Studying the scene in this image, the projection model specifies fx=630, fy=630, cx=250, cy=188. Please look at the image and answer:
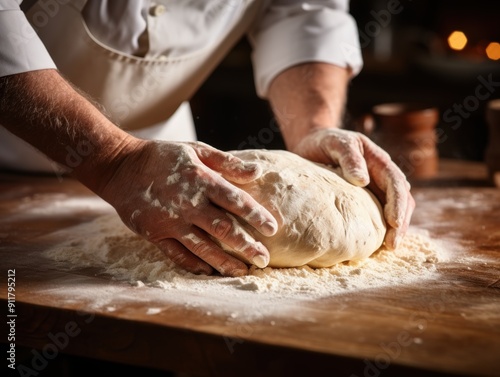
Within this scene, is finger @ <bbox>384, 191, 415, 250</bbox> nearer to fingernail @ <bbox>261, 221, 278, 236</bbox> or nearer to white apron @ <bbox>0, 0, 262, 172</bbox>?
fingernail @ <bbox>261, 221, 278, 236</bbox>

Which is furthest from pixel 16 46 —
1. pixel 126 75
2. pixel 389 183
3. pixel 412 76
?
pixel 412 76

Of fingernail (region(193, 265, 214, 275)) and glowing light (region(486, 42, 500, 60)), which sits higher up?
fingernail (region(193, 265, 214, 275))

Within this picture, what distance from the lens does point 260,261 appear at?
4.32 feet

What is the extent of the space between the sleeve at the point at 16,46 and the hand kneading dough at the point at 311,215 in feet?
1.76

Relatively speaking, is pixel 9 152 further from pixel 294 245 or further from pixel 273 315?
pixel 273 315

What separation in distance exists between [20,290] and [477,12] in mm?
3410

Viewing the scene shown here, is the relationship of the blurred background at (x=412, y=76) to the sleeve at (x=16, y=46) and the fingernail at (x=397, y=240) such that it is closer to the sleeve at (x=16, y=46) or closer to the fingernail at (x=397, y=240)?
the fingernail at (x=397, y=240)

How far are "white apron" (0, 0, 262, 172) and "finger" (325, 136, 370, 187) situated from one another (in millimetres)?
652

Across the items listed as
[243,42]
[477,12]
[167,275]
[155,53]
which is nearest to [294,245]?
[167,275]

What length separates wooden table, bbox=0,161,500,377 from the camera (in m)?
1.00

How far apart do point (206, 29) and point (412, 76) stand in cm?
217

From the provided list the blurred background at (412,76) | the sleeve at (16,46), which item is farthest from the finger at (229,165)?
the blurred background at (412,76)

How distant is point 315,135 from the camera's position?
174 centimetres

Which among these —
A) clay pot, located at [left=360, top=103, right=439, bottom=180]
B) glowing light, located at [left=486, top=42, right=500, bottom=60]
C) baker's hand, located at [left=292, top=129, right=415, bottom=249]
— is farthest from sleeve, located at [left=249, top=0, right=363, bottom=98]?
glowing light, located at [left=486, top=42, right=500, bottom=60]
